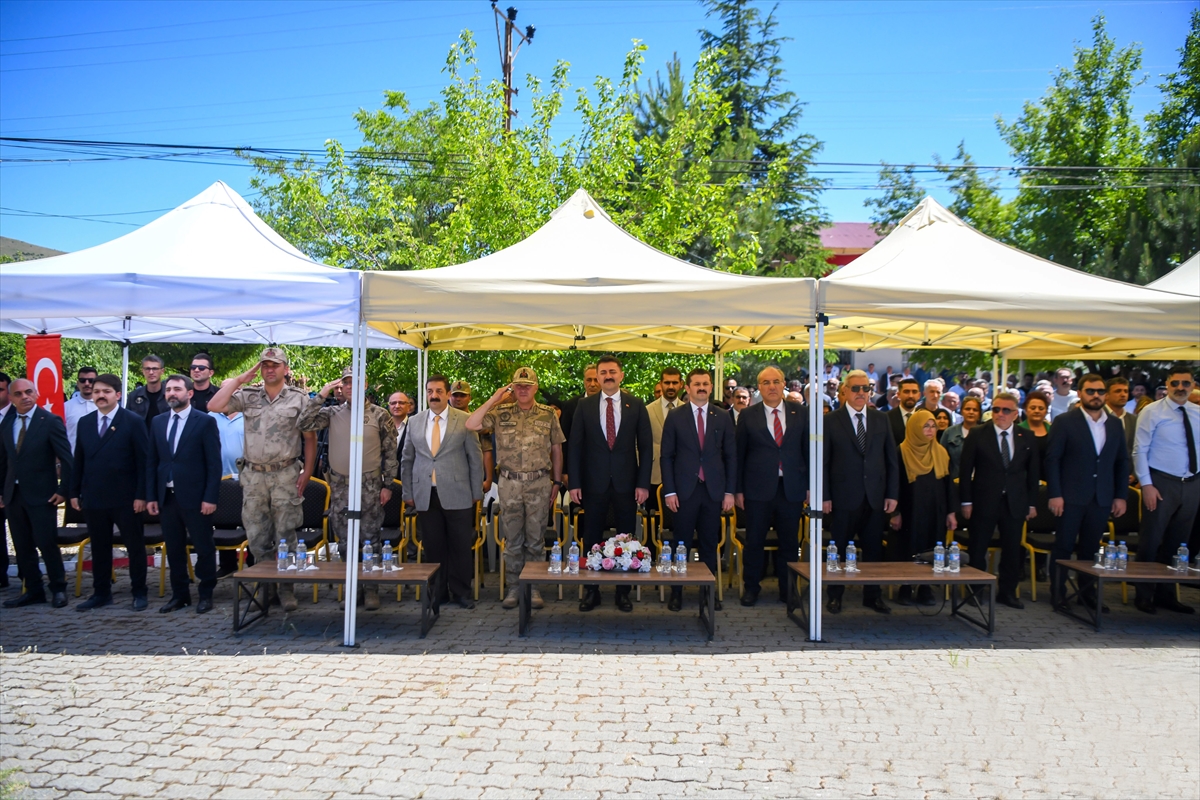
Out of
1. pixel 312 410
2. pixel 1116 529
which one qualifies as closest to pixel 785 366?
pixel 1116 529

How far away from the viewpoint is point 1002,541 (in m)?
6.81

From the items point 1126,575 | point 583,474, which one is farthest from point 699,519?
point 1126,575

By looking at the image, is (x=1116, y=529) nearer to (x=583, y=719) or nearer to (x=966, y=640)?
(x=966, y=640)

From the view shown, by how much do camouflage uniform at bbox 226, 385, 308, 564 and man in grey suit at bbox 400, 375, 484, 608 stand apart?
2.94ft

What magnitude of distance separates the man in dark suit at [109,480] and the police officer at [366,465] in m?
1.45

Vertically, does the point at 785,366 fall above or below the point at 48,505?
above

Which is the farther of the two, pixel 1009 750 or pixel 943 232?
pixel 943 232

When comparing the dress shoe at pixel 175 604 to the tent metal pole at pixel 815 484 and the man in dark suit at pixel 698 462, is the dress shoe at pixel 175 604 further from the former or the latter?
the tent metal pole at pixel 815 484

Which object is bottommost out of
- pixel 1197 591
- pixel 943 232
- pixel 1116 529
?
pixel 1197 591

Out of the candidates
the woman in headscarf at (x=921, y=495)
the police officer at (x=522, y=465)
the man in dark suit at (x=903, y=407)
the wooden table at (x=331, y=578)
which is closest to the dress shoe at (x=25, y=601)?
the wooden table at (x=331, y=578)

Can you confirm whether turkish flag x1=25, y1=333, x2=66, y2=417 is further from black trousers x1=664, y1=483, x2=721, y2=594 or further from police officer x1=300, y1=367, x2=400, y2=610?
black trousers x1=664, y1=483, x2=721, y2=594

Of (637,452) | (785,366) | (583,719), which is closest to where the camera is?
(583,719)

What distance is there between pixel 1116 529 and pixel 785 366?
1541cm

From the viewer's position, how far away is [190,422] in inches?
242
